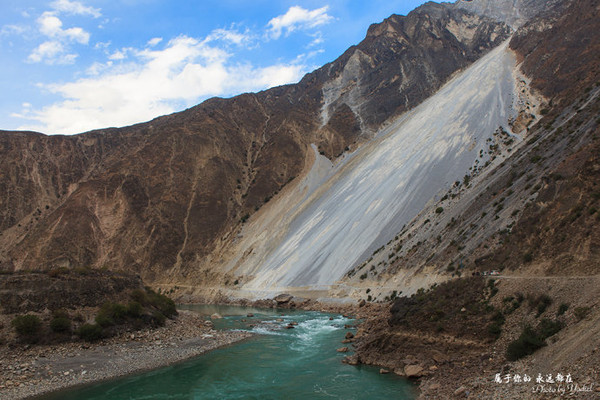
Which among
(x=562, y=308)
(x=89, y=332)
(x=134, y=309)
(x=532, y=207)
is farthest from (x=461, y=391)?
(x=134, y=309)

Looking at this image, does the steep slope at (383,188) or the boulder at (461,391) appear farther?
the steep slope at (383,188)

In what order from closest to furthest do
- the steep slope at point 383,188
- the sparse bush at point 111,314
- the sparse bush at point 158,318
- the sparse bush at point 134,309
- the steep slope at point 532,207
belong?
the steep slope at point 532,207 < the sparse bush at point 111,314 < the sparse bush at point 134,309 < the sparse bush at point 158,318 < the steep slope at point 383,188

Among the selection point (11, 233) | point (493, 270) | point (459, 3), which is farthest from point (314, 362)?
point (459, 3)

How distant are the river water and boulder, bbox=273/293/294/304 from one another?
A: 1787 cm

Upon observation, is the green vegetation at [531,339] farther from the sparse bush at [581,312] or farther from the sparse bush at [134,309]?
the sparse bush at [134,309]

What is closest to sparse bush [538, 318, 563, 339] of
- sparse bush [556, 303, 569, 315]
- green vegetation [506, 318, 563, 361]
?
green vegetation [506, 318, 563, 361]

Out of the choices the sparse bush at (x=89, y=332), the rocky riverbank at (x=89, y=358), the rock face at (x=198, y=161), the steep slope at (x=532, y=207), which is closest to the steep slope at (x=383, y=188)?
the steep slope at (x=532, y=207)

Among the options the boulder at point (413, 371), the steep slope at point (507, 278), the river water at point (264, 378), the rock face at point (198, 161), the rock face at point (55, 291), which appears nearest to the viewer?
the steep slope at point (507, 278)

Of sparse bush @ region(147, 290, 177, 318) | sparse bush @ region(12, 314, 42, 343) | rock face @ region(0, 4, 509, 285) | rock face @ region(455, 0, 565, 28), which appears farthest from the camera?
rock face @ region(455, 0, 565, 28)

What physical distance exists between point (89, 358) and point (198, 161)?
63306 millimetres

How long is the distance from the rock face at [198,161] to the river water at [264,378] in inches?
1409

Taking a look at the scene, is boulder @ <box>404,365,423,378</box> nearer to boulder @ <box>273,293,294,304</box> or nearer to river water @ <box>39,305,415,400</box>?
river water @ <box>39,305,415,400</box>

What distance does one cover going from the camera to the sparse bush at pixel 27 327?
20.3 meters

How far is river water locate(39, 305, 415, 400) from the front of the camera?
15898 mm
